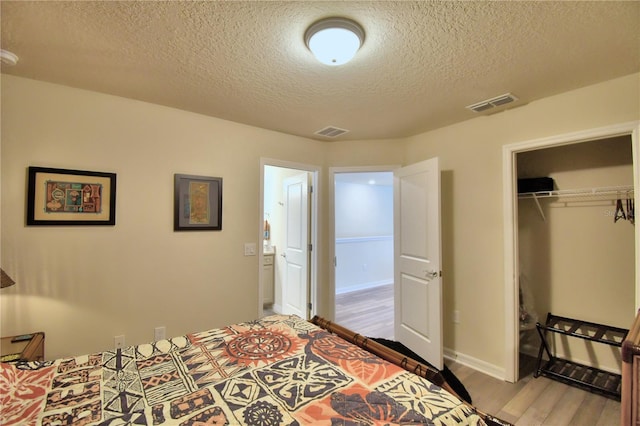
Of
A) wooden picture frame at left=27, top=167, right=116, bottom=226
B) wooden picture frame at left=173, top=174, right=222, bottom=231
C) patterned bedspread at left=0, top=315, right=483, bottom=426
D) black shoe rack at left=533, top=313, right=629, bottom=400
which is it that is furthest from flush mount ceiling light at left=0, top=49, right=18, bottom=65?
black shoe rack at left=533, top=313, right=629, bottom=400

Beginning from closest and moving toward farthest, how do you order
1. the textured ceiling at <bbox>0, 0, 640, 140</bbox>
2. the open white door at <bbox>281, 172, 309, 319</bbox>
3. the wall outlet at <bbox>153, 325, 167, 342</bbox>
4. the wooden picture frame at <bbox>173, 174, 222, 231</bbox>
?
the textured ceiling at <bbox>0, 0, 640, 140</bbox> → the wall outlet at <bbox>153, 325, 167, 342</bbox> → the wooden picture frame at <bbox>173, 174, 222, 231</bbox> → the open white door at <bbox>281, 172, 309, 319</bbox>

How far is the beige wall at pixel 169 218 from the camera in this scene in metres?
1.91

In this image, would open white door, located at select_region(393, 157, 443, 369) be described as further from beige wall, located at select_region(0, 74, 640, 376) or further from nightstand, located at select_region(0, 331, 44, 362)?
nightstand, located at select_region(0, 331, 44, 362)

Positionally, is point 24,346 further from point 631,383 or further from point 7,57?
point 631,383

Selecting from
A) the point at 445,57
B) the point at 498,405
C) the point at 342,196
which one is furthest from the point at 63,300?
the point at 342,196

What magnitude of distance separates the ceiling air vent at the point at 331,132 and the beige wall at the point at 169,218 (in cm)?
30

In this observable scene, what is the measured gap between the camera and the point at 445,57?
5.51 ft

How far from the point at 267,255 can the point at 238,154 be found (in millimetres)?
1995

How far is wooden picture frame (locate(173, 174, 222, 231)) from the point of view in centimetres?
246

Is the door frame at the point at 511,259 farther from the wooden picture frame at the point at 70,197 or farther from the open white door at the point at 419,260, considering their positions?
the wooden picture frame at the point at 70,197

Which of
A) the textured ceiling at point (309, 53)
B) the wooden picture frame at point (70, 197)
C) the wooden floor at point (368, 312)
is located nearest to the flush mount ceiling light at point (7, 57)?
the textured ceiling at point (309, 53)

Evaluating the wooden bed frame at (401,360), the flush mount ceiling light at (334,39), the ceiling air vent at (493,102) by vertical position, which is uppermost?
the ceiling air vent at (493,102)

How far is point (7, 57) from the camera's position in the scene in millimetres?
1586

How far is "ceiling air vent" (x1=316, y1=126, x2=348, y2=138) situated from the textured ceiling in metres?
0.55
